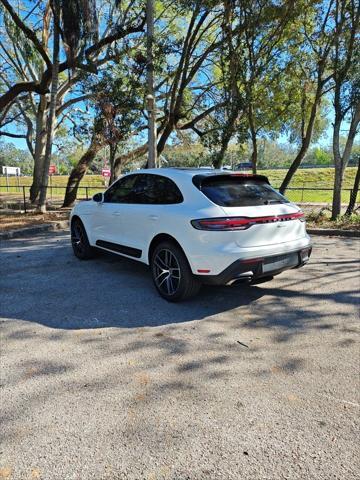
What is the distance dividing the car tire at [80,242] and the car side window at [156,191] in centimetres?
171

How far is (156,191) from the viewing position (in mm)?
5238

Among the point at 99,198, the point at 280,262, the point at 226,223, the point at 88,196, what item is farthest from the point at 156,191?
the point at 88,196

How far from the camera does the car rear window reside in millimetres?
4480

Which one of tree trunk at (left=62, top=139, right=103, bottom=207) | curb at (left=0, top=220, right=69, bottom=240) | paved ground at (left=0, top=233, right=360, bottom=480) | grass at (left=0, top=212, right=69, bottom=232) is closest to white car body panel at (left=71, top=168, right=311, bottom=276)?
paved ground at (left=0, top=233, right=360, bottom=480)

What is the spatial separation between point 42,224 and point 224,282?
8.08 metres

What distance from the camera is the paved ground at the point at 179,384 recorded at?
7.13 feet

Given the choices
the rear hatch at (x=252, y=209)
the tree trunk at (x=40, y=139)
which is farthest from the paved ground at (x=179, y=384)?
the tree trunk at (x=40, y=139)

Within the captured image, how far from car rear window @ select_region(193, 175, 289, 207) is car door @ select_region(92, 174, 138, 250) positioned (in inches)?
60.1

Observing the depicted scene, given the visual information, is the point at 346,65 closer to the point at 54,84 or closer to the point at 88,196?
the point at 54,84

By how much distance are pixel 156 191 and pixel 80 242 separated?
2.44 meters

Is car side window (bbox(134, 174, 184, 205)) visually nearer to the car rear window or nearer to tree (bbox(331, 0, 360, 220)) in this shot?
the car rear window

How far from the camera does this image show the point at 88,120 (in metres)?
14.4

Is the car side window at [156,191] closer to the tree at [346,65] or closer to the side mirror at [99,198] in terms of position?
the side mirror at [99,198]

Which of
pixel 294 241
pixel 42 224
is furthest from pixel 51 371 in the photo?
pixel 42 224
